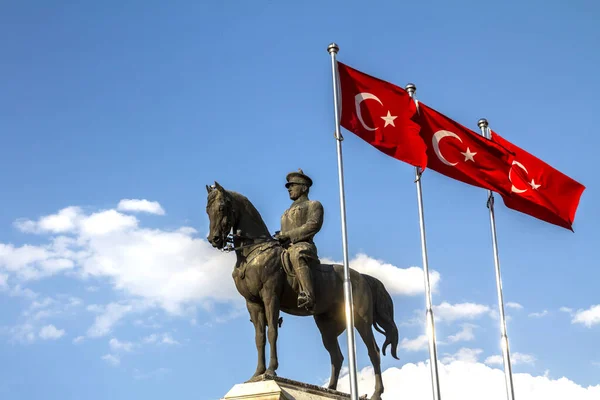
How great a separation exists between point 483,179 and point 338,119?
4.24 meters

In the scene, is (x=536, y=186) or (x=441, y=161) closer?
(x=441, y=161)

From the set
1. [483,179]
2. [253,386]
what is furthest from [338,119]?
[253,386]

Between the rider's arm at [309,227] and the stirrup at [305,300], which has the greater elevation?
the rider's arm at [309,227]

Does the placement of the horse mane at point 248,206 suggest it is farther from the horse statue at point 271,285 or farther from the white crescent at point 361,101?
the white crescent at point 361,101

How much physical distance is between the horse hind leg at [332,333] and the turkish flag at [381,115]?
4.62 m

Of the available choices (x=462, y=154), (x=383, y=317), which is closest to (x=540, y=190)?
(x=462, y=154)

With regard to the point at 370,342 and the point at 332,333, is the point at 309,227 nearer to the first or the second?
the point at 332,333

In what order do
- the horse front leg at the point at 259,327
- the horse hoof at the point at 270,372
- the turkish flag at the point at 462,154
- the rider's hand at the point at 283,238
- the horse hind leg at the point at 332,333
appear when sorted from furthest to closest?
the horse hind leg at the point at 332,333, the rider's hand at the point at 283,238, the turkish flag at the point at 462,154, the horse front leg at the point at 259,327, the horse hoof at the point at 270,372

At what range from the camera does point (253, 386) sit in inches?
787

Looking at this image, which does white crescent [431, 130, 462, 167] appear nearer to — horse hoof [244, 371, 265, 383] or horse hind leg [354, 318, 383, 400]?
horse hind leg [354, 318, 383, 400]

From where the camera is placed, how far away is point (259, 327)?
2131 cm

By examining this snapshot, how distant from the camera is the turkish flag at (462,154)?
21375 mm

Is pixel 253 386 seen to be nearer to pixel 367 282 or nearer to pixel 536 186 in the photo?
pixel 367 282

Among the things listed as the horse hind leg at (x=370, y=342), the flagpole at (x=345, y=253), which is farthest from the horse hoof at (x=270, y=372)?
the horse hind leg at (x=370, y=342)
